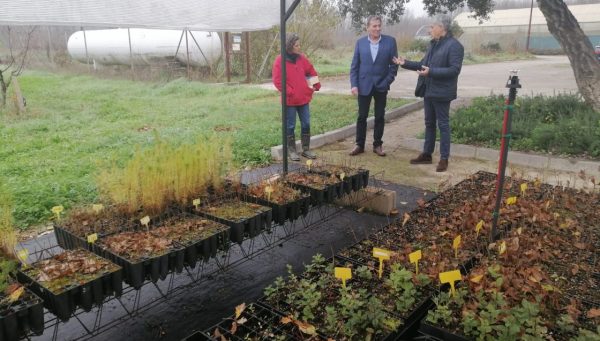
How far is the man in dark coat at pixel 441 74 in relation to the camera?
4.98 meters

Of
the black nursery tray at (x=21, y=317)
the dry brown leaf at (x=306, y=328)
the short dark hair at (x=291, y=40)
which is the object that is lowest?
the dry brown leaf at (x=306, y=328)

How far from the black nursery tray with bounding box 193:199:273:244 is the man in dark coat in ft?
9.43

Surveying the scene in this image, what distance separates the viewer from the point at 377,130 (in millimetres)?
6055

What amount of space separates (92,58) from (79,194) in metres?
16.2

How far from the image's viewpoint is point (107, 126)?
808 cm

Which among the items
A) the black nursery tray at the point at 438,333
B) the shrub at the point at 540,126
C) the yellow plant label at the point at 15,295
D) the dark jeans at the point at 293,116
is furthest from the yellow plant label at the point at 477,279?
the dark jeans at the point at 293,116

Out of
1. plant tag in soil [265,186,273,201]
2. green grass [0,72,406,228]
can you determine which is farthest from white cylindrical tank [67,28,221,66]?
plant tag in soil [265,186,273,201]

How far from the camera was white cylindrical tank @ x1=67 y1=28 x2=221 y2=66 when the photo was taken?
15.9 metres

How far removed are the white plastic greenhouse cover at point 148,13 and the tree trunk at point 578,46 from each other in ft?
15.5

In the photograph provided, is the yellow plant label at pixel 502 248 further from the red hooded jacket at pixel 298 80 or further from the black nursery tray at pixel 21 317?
the red hooded jacket at pixel 298 80

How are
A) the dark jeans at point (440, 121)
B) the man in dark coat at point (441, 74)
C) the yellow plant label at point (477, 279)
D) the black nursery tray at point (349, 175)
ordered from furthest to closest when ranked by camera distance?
the dark jeans at point (440, 121) → the man in dark coat at point (441, 74) → the black nursery tray at point (349, 175) → the yellow plant label at point (477, 279)

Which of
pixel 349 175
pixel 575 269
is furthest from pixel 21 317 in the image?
pixel 575 269

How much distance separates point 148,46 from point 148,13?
14389 millimetres

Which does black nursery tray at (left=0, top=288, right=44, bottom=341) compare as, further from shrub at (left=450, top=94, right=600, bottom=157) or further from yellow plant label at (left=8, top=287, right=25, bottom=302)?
shrub at (left=450, top=94, right=600, bottom=157)
